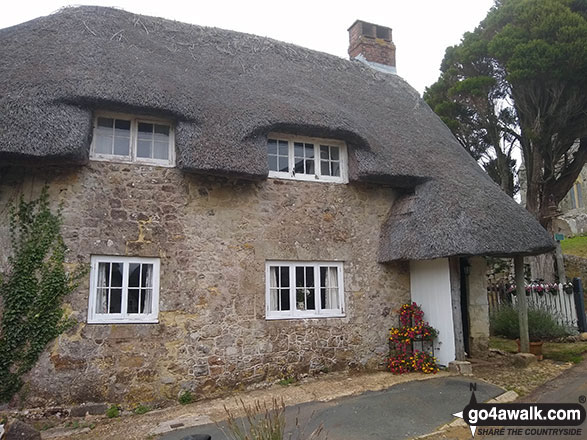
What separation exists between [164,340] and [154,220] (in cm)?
193

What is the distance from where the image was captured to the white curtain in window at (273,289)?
7.84m

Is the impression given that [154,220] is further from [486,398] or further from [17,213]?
[486,398]

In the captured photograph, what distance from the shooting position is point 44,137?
625 centimetres

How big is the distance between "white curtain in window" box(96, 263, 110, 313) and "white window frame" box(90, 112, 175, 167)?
5.72ft

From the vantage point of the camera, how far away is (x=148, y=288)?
23.1ft

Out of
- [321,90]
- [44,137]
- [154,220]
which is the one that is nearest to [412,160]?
[321,90]

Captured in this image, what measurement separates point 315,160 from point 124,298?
430 cm

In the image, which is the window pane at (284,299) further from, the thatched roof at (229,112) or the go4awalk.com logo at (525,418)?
the go4awalk.com logo at (525,418)

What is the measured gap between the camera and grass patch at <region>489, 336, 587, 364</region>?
29.0ft

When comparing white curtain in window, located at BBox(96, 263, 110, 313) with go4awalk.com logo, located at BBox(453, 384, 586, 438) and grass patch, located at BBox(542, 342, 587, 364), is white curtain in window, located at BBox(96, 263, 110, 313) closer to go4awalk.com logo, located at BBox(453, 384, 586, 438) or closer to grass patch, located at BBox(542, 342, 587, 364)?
go4awalk.com logo, located at BBox(453, 384, 586, 438)

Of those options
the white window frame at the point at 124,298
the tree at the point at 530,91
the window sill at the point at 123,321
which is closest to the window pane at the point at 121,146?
the white window frame at the point at 124,298

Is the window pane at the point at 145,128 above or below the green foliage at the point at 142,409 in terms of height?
above

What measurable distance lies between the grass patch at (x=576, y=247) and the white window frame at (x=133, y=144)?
60.5 feet

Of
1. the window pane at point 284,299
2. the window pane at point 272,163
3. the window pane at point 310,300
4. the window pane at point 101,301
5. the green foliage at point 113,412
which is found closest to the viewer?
the green foliage at point 113,412
